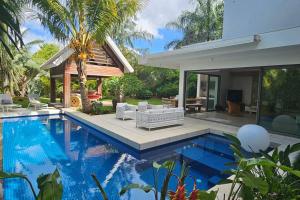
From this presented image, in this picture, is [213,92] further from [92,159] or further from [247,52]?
[92,159]

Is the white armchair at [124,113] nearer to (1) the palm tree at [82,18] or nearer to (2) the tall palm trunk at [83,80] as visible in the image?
(2) the tall palm trunk at [83,80]

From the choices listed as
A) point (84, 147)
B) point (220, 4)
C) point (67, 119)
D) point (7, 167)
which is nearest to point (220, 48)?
point (84, 147)

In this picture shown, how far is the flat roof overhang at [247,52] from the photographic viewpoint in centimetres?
689

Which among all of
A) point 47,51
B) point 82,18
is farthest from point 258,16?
point 47,51

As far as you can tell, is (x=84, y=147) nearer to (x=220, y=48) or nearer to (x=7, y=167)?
(x=7, y=167)

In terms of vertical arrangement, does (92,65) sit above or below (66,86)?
above

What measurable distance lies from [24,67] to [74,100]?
904cm

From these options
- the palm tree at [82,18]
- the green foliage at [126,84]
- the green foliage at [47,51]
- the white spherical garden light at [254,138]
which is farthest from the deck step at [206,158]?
the green foliage at [47,51]

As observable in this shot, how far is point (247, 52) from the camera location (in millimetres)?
8875

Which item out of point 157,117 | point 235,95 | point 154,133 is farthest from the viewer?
point 235,95

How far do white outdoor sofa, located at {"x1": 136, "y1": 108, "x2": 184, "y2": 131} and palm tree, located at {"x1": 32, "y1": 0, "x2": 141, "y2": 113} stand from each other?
595 cm

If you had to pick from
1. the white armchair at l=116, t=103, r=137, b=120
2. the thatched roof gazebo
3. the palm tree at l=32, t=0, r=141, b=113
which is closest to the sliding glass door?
the white armchair at l=116, t=103, r=137, b=120

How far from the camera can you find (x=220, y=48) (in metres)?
8.36

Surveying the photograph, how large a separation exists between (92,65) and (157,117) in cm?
1008
